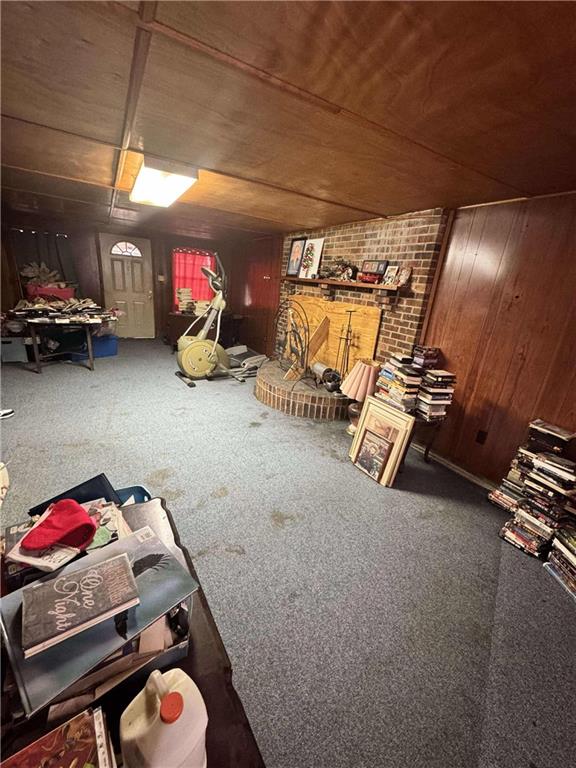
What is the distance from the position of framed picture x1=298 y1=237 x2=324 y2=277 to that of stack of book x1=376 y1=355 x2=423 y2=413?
6.96 feet

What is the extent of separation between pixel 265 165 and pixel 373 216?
159cm

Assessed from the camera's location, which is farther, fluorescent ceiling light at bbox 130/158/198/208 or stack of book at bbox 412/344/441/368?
stack of book at bbox 412/344/441/368

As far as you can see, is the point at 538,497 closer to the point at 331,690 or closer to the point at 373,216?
the point at 331,690

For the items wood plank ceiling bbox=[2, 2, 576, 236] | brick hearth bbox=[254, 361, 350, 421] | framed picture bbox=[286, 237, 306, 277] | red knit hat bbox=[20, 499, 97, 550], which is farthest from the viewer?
framed picture bbox=[286, 237, 306, 277]

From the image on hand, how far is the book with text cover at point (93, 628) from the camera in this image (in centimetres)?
56

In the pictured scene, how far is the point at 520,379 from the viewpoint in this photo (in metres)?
2.35

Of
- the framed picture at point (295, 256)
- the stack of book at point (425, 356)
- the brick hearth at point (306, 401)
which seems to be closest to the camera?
the stack of book at point (425, 356)

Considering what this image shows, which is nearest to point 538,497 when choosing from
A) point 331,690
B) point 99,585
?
point 331,690

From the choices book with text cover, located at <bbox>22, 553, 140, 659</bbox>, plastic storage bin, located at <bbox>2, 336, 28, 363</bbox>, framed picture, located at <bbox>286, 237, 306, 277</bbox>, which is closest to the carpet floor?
book with text cover, located at <bbox>22, 553, 140, 659</bbox>

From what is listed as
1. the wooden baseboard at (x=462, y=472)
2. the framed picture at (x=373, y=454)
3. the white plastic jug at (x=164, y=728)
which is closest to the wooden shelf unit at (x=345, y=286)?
the framed picture at (x=373, y=454)

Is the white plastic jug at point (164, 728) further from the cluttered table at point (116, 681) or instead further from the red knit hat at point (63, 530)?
the red knit hat at point (63, 530)

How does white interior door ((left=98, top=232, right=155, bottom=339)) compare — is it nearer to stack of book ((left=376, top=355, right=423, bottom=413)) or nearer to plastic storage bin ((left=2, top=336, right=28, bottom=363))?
plastic storage bin ((left=2, top=336, right=28, bottom=363))

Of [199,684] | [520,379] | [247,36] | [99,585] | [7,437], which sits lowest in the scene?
[7,437]

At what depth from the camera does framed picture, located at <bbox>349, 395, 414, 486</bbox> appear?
96.6 inches
